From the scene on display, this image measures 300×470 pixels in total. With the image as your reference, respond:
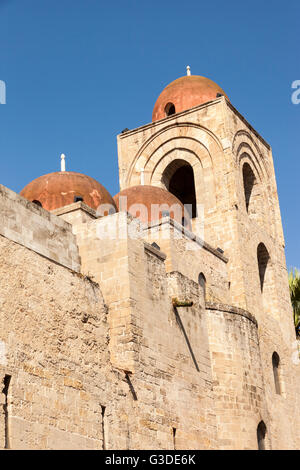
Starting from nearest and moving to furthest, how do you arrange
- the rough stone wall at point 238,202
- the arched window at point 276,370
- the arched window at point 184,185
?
the rough stone wall at point 238,202
the arched window at point 276,370
the arched window at point 184,185

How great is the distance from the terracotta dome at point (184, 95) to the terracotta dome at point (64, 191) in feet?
20.2

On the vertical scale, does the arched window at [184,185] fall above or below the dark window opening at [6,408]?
above

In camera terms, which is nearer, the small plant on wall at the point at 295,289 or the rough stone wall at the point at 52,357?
the rough stone wall at the point at 52,357

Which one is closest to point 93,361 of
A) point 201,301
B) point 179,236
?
point 201,301

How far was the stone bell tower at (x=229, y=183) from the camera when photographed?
18.8m

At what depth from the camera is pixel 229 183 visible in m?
19.8

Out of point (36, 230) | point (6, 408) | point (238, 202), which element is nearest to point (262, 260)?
point (238, 202)

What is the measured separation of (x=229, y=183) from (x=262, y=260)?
8.38 feet

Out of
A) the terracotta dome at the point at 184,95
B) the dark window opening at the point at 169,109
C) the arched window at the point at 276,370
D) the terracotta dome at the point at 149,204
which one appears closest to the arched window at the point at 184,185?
the dark window opening at the point at 169,109

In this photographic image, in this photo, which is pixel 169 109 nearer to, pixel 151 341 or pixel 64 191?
pixel 64 191

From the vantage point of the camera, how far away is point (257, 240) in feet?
66.2

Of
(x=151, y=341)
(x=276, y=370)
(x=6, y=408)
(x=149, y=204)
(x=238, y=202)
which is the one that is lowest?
(x=6, y=408)

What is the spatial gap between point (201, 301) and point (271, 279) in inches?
248

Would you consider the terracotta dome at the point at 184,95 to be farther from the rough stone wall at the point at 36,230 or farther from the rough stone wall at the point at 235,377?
the rough stone wall at the point at 36,230
